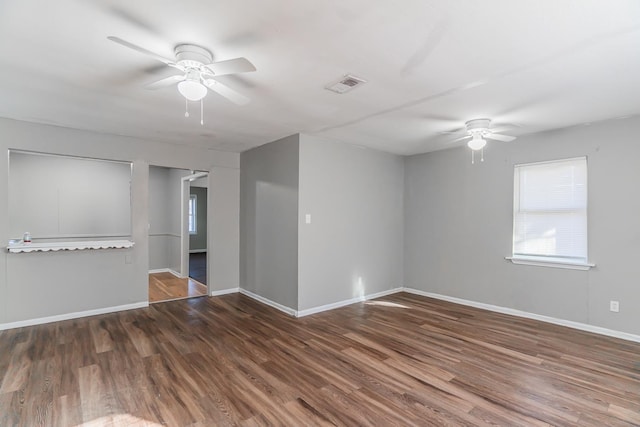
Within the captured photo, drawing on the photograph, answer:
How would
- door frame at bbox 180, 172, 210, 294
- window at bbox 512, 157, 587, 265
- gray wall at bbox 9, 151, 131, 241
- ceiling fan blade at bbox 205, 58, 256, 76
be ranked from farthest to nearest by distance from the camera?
door frame at bbox 180, 172, 210, 294 < gray wall at bbox 9, 151, 131, 241 < window at bbox 512, 157, 587, 265 < ceiling fan blade at bbox 205, 58, 256, 76

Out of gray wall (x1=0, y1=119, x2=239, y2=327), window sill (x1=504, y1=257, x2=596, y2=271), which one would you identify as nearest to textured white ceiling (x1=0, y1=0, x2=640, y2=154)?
gray wall (x1=0, y1=119, x2=239, y2=327)

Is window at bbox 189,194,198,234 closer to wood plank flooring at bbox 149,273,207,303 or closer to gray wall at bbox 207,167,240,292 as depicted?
wood plank flooring at bbox 149,273,207,303

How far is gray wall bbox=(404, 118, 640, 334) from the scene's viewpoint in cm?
355

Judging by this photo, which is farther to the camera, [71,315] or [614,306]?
[71,315]

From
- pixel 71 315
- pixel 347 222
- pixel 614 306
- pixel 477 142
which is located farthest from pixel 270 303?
pixel 614 306

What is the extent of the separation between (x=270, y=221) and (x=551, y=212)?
12.7ft

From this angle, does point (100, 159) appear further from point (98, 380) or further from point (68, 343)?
point (98, 380)

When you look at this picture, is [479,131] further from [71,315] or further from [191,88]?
[71,315]

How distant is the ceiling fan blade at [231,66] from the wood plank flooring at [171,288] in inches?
165

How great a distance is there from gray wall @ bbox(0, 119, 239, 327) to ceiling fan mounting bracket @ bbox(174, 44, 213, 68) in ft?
9.86

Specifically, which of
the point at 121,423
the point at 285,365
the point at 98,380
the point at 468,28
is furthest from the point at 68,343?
the point at 468,28

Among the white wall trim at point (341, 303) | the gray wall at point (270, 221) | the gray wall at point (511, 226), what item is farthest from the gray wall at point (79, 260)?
the gray wall at point (511, 226)

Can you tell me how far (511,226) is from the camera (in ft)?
14.7

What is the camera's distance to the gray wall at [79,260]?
12.4 feet
